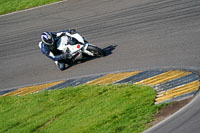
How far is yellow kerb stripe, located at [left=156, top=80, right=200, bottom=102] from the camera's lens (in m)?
11.4

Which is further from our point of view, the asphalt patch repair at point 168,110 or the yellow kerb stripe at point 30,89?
the yellow kerb stripe at point 30,89

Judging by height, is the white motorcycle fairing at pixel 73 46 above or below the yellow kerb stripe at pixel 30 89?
above

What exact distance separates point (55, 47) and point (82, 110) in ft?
18.7

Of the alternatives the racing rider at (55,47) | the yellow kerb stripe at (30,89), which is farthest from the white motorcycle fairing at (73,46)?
the yellow kerb stripe at (30,89)

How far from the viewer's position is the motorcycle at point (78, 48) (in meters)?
17.0

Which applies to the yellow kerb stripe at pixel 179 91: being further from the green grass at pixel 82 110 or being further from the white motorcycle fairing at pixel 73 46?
the white motorcycle fairing at pixel 73 46

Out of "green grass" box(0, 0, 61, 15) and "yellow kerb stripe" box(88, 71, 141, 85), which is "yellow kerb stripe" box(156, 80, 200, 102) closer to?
"yellow kerb stripe" box(88, 71, 141, 85)

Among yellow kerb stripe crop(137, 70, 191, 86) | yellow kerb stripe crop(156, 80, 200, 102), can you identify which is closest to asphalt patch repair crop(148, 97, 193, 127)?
yellow kerb stripe crop(156, 80, 200, 102)

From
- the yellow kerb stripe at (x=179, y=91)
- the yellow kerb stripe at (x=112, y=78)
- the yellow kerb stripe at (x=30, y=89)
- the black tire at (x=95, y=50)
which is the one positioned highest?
the yellow kerb stripe at (x=179, y=91)

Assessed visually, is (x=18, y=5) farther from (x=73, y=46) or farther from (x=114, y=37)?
(x=73, y=46)

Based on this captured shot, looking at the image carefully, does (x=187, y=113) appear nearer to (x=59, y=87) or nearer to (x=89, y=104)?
(x=89, y=104)

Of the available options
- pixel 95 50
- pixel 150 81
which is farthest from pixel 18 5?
pixel 150 81

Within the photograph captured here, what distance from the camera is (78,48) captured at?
17156 mm

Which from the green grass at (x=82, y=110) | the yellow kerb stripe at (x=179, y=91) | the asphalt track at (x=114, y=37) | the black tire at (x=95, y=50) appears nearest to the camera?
the green grass at (x=82, y=110)
